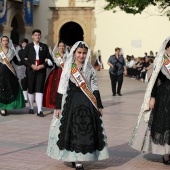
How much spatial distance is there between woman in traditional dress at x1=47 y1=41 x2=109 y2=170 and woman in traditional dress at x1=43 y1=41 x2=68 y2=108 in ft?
16.7

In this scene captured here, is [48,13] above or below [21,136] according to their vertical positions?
above

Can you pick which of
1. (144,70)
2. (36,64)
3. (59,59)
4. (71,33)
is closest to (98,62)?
(71,33)

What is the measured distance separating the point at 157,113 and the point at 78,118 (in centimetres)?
109

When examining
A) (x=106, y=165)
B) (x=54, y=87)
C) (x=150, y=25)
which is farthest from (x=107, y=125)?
(x=150, y=25)

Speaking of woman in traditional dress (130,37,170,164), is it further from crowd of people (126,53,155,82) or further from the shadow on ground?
crowd of people (126,53,155,82)

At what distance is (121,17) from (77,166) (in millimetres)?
25797

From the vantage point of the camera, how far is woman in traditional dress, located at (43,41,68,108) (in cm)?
1150

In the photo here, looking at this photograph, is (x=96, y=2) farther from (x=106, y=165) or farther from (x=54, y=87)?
(x=106, y=165)

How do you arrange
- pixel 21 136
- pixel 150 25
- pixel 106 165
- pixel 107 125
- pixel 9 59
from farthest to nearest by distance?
pixel 150 25, pixel 9 59, pixel 107 125, pixel 21 136, pixel 106 165

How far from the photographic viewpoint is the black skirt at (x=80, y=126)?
611 centimetres

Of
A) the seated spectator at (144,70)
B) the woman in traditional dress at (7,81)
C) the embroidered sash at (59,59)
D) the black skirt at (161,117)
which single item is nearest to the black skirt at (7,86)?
the woman in traditional dress at (7,81)

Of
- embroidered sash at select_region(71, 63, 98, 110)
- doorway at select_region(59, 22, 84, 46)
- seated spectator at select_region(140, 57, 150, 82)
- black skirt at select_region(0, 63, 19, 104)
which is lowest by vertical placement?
seated spectator at select_region(140, 57, 150, 82)

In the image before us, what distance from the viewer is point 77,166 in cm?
620

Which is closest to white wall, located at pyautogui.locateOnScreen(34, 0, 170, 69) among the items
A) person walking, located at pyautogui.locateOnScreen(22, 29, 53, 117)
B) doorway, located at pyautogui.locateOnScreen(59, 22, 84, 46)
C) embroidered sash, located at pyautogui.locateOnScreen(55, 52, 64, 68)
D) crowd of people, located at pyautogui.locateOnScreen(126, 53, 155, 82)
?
doorway, located at pyautogui.locateOnScreen(59, 22, 84, 46)
